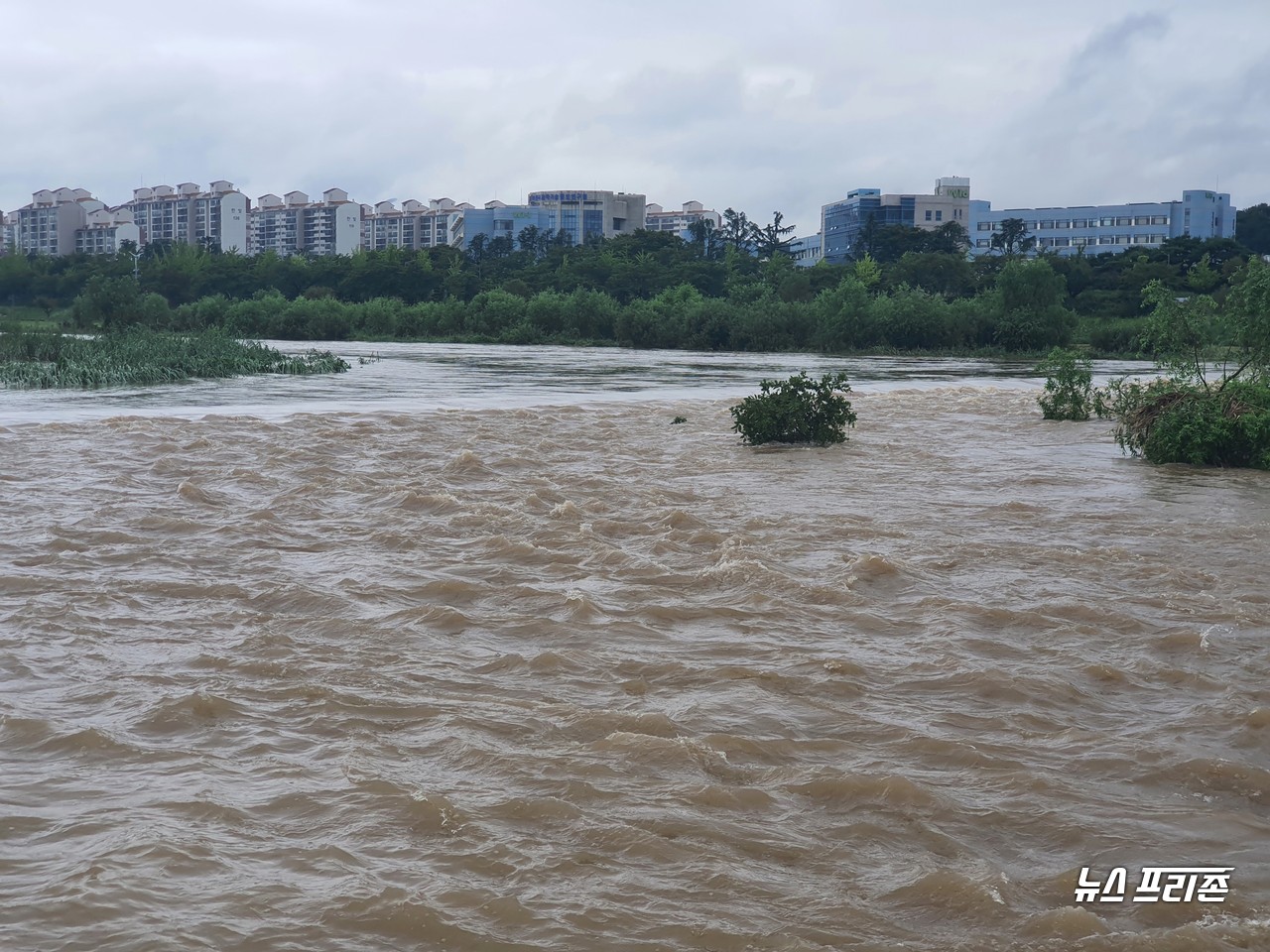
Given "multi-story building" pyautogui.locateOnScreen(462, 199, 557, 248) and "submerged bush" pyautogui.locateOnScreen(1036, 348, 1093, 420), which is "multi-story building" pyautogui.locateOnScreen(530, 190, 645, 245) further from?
"submerged bush" pyautogui.locateOnScreen(1036, 348, 1093, 420)

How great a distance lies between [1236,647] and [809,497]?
5.50m

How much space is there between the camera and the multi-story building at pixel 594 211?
486 feet

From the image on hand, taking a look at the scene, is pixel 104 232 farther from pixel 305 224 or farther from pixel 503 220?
pixel 503 220

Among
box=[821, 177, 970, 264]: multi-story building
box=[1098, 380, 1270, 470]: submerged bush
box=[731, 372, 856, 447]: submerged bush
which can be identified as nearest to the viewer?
box=[1098, 380, 1270, 470]: submerged bush

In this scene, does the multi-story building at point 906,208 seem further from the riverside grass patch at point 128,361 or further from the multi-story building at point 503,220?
the riverside grass patch at point 128,361

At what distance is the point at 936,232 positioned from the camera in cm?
8956

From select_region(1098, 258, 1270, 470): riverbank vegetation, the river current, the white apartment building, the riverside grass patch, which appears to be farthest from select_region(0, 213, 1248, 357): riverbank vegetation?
the white apartment building

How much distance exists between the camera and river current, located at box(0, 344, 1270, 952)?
3717 mm

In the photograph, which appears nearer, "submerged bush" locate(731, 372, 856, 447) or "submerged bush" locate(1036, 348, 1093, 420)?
"submerged bush" locate(731, 372, 856, 447)

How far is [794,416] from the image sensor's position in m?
16.8

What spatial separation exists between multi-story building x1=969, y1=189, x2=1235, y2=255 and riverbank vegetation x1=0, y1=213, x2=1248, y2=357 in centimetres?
2748

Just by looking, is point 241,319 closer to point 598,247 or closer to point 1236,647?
point 598,247

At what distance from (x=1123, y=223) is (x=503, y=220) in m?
68.6

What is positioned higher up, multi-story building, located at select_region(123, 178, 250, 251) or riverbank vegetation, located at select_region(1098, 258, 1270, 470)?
multi-story building, located at select_region(123, 178, 250, 251)
